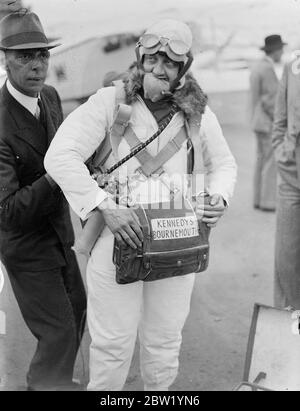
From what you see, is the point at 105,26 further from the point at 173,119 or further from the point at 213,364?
the point at 213,364

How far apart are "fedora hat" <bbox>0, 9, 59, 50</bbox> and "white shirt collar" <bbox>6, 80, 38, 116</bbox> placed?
16 centimetres

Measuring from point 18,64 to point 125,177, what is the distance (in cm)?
62

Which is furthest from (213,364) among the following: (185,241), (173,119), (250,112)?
(250,112)

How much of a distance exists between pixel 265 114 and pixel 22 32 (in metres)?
3.93

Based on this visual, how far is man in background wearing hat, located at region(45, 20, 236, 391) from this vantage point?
239cm

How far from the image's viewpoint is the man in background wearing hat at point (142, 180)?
94.1 inches

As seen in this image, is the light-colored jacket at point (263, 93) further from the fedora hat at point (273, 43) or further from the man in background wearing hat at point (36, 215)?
the man in background wearing hat at point (36, 215)

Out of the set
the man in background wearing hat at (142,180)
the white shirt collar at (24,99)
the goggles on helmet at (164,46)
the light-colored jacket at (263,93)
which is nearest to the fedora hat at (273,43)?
the light-colored jacket at (263,93)

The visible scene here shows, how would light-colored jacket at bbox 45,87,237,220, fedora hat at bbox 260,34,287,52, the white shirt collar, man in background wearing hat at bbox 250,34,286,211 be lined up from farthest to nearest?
man in background wearing hat at bbox 250,34,286,211 < fedora hat at bbox 260,34,287,52 < the white shirt collar < light-colored jacket at bbox 45,87,237,220

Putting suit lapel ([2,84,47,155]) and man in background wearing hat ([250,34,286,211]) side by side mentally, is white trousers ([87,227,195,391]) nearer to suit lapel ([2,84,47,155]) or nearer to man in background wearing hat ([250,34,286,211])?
suit lapel ([2,84,47,155])

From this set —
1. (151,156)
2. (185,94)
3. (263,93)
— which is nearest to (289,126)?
(185,94)

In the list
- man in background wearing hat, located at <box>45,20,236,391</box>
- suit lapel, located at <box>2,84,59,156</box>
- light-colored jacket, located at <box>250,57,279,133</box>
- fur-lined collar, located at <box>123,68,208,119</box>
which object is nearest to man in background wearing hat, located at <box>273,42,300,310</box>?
man in background wearing hat, located at <box>45,20,236,391</box>

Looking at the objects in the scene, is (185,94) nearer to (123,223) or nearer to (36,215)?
(123,223)
